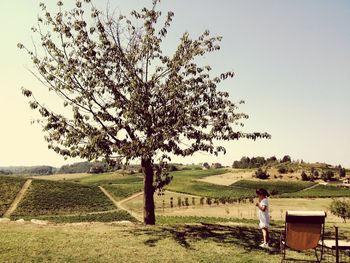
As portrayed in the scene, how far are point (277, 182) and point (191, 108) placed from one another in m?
100

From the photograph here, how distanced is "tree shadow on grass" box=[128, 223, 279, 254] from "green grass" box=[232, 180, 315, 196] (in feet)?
288

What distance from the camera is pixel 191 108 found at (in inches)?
797

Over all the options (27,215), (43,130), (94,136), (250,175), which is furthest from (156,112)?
(250,175)

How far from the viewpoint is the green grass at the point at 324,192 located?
299 ft

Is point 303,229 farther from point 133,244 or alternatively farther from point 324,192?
point 324,192

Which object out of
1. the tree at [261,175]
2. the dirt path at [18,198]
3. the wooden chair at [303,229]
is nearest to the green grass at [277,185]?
the tree at [261,175]

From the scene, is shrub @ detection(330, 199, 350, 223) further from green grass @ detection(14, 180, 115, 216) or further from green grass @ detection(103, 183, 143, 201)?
green grass @ detection(103, 183, 143, 201)

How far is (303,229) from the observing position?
12031 mm

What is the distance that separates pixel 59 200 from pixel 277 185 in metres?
63.0

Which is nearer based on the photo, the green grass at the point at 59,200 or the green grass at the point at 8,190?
the green grass at the point at 59,200

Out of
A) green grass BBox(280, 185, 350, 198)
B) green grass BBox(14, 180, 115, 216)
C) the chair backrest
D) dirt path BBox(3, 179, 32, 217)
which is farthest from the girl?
green grass BBox(280, 185, 350, 198)

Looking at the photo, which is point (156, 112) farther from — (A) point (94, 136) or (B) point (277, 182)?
(B) point (277, 182)

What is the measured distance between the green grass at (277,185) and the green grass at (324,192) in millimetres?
4735

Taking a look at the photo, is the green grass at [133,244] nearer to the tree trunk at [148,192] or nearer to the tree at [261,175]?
the tree trunk at [148,192]
